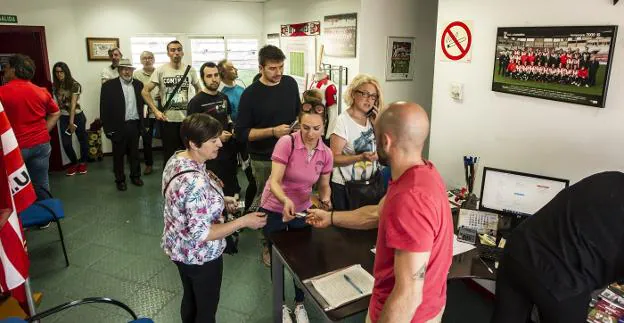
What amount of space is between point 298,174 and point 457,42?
1657mm

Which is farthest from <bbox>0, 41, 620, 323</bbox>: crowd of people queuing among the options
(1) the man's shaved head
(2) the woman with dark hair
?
(2) the woman with dark hair

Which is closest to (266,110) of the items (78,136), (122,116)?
(122,116)

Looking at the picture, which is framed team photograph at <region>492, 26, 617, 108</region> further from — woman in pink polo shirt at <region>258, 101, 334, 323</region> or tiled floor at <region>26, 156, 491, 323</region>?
tiled floor at <region>26, 156, 491, 323</region>

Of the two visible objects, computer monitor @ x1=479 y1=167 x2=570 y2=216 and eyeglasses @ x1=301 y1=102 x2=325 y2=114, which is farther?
eyeglasses @ x1=301 y1=102 x2=325 y2=114

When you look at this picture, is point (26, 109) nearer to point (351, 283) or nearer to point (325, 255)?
point (325, 255)

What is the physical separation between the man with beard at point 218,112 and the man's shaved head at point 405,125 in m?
2.36

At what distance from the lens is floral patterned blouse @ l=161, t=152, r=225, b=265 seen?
1822 mm

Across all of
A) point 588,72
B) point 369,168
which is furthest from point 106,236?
point 588,72

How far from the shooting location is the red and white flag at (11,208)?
203 cm

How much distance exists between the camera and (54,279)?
10.5ft

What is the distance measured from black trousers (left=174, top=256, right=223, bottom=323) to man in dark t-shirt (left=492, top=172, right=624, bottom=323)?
1371 millimetres

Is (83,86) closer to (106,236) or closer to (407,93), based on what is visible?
(106,236)

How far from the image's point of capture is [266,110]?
3.18m

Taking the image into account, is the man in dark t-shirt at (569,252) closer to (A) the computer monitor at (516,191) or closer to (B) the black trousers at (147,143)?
(A) the computer monitor at (516,191)
